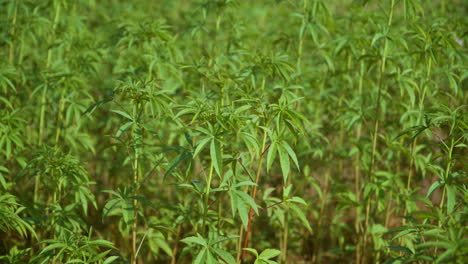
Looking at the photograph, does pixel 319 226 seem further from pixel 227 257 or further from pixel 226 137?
pixel 227 257

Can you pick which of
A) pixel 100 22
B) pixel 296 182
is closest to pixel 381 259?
pixel 296 182

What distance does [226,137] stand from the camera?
12.9ft

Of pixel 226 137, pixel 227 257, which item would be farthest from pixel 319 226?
pixel 227 257

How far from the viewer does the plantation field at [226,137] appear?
8.90 ft

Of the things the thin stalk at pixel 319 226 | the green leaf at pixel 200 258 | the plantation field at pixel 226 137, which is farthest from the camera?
the thin stalk at pixel 319 226

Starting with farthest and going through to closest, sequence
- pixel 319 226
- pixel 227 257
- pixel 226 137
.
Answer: pixel 319 226 < pixel 226 137 < pixel 227 257

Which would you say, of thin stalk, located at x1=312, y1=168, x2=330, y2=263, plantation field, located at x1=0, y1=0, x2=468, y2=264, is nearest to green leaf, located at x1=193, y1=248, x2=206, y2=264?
plantation field, located at x1=0, y1=0, x2=468, y2=264

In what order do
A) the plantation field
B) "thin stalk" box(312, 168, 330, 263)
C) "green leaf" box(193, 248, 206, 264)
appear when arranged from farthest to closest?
"thin stalk" box(312, 168, 330, 263) < the plantation field < "green leaf" box(193, 248, 206, 264)

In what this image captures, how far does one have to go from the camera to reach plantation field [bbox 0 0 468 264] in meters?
2.71

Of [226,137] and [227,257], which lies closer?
[227,257]

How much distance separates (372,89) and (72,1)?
133 inches

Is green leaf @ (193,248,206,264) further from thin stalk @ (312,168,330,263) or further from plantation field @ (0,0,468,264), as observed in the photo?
thin stalk @ (312,168,330,263)

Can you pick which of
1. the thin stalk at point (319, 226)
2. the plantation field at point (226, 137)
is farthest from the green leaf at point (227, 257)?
the thin stalk at point (319, 226)

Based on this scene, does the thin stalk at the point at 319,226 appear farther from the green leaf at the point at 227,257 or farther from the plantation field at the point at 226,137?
the green leaf at the point at 227,257
